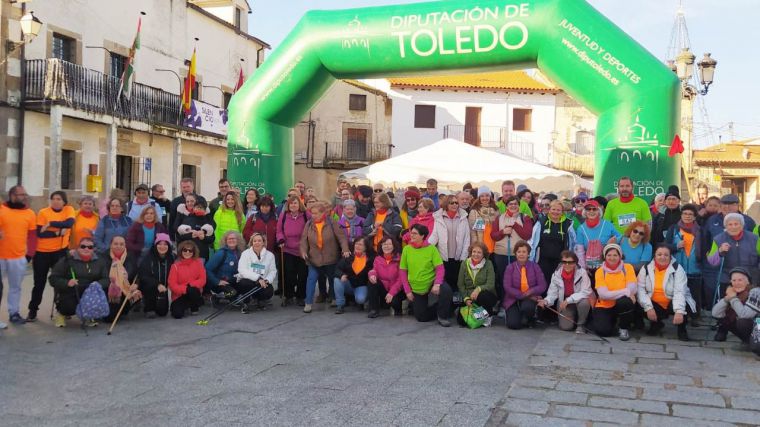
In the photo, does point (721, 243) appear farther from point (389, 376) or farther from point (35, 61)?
point (35, 61)

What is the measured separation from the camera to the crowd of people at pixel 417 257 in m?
7.46

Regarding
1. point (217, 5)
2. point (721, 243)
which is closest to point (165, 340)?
point (721, 243)

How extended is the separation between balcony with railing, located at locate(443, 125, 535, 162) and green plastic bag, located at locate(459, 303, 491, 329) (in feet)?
83.8

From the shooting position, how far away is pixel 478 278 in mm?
8133

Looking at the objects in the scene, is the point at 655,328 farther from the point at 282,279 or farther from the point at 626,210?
the point at 282,279

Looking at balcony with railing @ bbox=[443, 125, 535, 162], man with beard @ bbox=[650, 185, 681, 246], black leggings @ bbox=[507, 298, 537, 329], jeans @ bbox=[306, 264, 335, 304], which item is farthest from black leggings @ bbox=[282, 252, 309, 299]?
balcony with railing @ bbox=[443, 125, 535, 162]

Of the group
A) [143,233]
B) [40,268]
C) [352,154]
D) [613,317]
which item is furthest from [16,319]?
[352,154]

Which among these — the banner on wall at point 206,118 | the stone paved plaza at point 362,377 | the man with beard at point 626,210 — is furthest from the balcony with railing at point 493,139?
the stone paved plaza at point 362,377

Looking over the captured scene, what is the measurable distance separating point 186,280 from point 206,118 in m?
16.3

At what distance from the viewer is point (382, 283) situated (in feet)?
28.3

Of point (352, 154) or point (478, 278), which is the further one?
point (352, 154)

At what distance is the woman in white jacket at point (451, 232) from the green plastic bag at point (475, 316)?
3.13 feet

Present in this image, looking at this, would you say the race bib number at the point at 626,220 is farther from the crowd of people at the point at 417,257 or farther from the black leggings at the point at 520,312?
the black leggings at the point at 520,312

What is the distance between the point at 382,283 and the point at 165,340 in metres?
2.78
